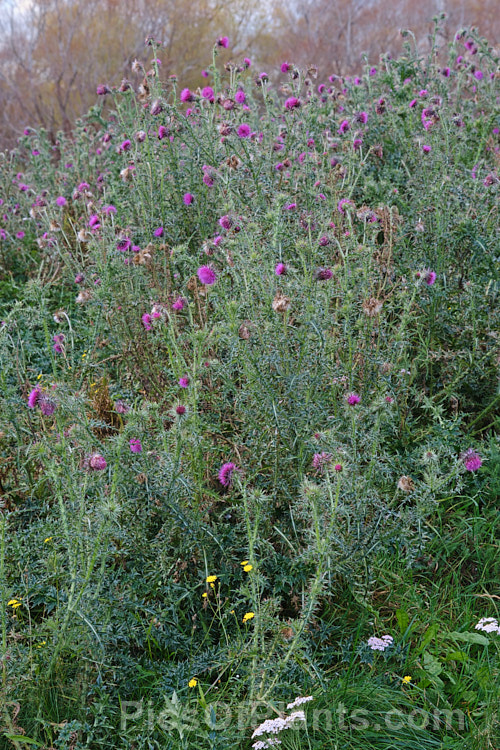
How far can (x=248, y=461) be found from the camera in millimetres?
2328

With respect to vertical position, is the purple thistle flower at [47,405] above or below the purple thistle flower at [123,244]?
below

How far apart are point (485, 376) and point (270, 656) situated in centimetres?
155

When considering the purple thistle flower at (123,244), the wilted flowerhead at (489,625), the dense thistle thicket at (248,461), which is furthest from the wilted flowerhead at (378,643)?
the purple thistle flower at (123,244)

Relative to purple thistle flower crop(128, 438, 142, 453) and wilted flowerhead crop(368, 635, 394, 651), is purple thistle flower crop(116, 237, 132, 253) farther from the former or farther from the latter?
wilted flowerhead crop(368, 635, 394, 651)

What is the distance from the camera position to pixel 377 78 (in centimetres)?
479

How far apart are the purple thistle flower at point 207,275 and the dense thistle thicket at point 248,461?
0.4 inches

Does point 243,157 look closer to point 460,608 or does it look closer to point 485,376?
point 485,376

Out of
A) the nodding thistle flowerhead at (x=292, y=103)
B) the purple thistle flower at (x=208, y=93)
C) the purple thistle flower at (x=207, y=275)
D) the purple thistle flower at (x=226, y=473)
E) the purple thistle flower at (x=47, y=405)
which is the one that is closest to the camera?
the purple thistle flower at (x=47, y=405)

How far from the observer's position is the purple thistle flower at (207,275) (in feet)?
7.43

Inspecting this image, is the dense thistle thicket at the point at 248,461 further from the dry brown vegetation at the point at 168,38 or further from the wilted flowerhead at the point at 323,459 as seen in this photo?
the dry brown vegetation at the point at 168,38

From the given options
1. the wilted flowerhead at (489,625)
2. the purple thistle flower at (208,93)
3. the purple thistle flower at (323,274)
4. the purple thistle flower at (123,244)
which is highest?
the purple thistle flower at (208,93)

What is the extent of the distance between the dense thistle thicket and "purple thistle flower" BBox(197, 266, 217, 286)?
0.01 metres

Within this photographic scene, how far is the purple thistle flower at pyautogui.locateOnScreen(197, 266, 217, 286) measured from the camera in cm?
227

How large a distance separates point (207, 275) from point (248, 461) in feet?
2.18
